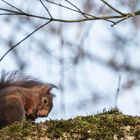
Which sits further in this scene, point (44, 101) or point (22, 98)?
point (44, 101)

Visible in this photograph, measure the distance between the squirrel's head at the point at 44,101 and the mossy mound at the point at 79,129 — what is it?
7.21 ft

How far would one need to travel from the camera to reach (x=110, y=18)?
103 inches

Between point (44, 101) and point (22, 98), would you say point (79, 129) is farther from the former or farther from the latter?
point (44, 101)

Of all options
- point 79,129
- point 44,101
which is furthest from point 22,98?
point 79,129

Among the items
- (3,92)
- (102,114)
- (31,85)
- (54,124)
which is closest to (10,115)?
(3,92)

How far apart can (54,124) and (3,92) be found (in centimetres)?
178

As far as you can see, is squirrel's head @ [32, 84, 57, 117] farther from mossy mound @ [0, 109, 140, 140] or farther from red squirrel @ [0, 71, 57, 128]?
mossy mound @ [0, 109, 140, 140]

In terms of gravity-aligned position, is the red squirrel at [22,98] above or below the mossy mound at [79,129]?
above

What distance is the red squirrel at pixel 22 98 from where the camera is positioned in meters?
3.78

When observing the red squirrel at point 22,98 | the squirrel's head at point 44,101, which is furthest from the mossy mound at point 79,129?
the squirrel's head at point 44,101

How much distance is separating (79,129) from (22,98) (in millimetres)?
2040

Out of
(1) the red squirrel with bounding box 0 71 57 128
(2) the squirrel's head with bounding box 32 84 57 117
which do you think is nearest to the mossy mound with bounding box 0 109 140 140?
(1) the red squirrel with bounding box 0 71 57 128

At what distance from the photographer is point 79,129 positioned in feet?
7.25

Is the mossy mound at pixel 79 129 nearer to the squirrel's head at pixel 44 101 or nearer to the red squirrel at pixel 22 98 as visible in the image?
the red squirrel at pixel 22 98
